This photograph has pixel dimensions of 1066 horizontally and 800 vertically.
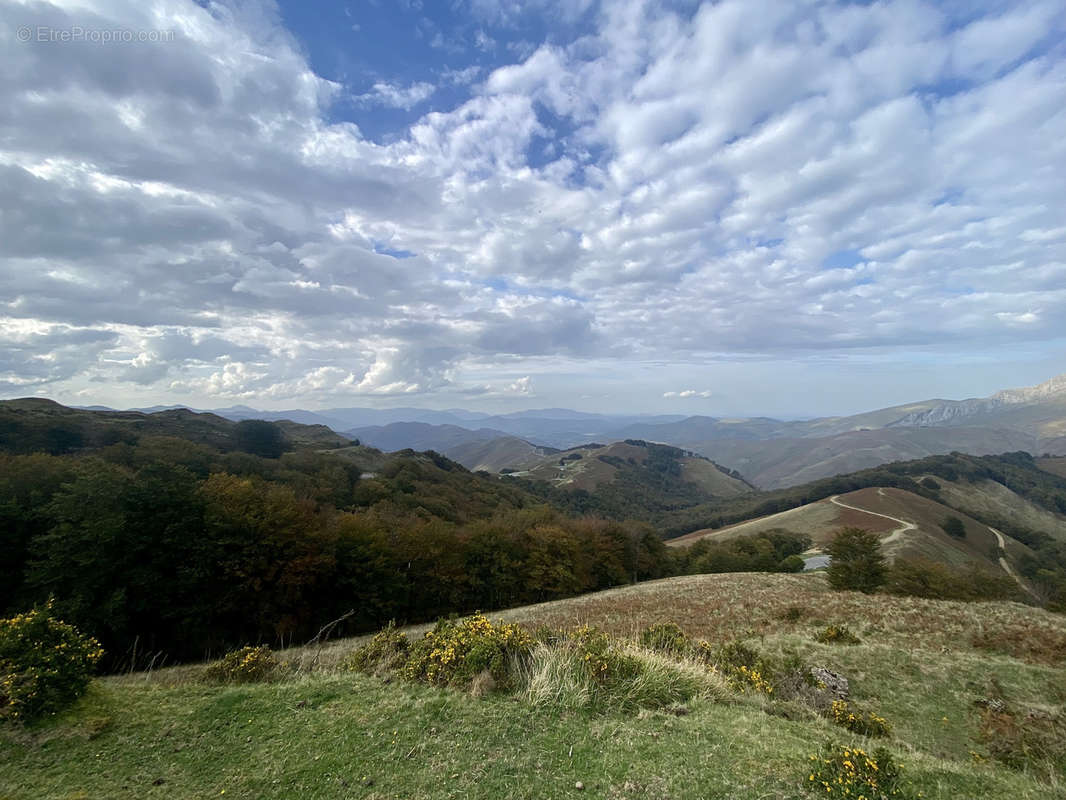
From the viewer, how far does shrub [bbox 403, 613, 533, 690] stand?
7707 mm

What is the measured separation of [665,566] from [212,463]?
67254 millimetres

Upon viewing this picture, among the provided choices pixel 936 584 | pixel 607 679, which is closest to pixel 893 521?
pixel 936 584

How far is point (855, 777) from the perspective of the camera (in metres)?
4.88

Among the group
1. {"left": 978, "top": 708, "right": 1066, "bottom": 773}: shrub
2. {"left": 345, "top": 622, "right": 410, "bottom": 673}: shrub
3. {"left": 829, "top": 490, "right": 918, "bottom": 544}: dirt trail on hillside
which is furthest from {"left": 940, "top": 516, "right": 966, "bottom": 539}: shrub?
{"left": 345, "top": 622, "right": 410, "bottom": 673}: shrub

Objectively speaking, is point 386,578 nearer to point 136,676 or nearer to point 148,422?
point 136,676

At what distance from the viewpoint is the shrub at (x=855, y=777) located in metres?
A: 4.78

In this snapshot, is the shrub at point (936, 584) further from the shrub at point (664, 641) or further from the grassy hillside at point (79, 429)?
the grassy hillside at point (79, 429)

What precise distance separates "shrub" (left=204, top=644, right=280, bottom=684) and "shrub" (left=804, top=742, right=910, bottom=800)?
928 cm

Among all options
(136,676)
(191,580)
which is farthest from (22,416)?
(136,676)

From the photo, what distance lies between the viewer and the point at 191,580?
25438 mm

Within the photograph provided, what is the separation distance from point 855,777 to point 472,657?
220 inches

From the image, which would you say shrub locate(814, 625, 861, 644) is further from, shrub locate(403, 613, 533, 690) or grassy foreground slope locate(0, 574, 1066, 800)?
shrub locate(403, 613, 533, 690)

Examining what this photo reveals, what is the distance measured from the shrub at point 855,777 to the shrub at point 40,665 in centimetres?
1020

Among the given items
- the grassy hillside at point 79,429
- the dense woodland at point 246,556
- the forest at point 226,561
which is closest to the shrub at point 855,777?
the forest at point 226,561
